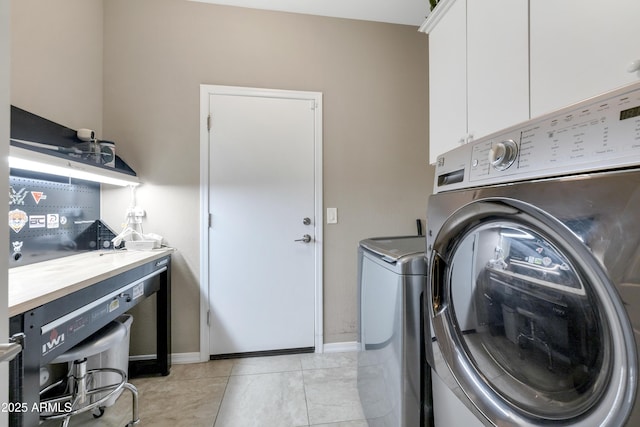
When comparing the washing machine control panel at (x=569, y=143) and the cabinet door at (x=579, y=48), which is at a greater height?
the cabinet door at (x=579, y=48)

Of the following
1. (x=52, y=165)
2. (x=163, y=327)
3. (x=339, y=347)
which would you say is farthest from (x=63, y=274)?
(x=339, y=347)

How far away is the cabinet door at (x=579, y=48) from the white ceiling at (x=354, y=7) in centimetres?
156

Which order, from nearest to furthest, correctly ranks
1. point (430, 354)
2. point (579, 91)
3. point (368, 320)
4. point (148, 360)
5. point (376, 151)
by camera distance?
point (579, 91)
point (430, 354)
point (368, 320)
point (148, 360)
point (376, 151)

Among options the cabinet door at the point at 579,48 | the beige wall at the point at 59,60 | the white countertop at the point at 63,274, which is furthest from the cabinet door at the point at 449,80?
the beige wall at the point at 59,60

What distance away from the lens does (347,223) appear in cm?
227

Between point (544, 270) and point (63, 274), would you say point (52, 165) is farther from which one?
point (544, 270)

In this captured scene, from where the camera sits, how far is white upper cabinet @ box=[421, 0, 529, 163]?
96 cm

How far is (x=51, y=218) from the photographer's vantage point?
158 centimetres

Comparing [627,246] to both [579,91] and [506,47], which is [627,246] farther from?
[506,47]

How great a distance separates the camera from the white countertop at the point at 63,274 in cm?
87

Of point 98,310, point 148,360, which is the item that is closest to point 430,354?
point 98,310

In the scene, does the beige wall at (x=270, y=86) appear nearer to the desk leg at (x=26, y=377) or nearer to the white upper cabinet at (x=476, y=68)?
the white upper cabinet at (x=476, y=68)

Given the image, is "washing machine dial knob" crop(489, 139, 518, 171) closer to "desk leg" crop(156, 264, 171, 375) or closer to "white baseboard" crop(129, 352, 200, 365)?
"desk leg" crop(156, 264, 171, 375)

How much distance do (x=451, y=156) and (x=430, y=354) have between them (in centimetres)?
69
